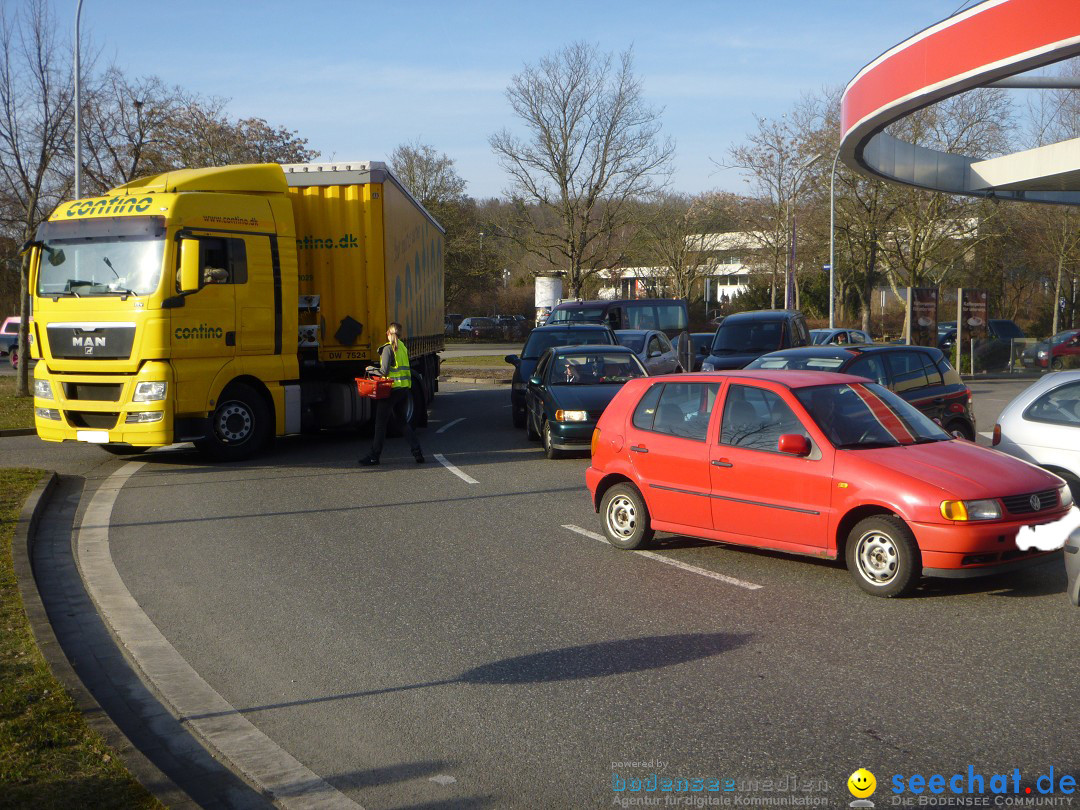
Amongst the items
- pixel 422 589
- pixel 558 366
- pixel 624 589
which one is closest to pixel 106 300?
pixel 558 366

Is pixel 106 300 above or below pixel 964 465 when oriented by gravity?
above

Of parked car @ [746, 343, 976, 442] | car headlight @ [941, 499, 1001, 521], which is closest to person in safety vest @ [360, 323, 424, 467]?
parked car @ [746, 343, 976, 442]

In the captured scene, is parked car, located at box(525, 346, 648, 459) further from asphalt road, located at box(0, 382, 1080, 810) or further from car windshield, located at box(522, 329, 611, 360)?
asphalt road, located at box(0, 382, 1080, 810)

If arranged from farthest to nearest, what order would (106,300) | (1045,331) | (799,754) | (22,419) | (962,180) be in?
1. (1045,331)
2. (962,180)
3. (22,419)
4. (106,300)
5. (799,754)

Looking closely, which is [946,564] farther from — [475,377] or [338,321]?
[475,377]

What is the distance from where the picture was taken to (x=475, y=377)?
A: 3369 cm

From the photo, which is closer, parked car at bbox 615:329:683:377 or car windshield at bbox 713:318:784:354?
parked car at bbox 615:329:683:377

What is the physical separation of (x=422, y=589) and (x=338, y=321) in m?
8.86

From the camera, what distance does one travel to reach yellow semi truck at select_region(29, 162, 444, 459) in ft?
43.8

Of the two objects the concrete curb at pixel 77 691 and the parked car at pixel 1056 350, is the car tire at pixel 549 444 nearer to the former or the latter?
the concrete curb at pixel 77 691

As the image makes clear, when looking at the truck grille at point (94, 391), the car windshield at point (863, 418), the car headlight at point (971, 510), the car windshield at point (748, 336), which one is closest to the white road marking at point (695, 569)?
the car windshield at point (863, 418)

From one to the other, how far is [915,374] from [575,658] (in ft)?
27.8

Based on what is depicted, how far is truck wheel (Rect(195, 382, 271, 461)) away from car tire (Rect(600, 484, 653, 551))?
7.16 metres

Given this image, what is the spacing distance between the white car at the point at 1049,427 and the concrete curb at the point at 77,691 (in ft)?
24.0
